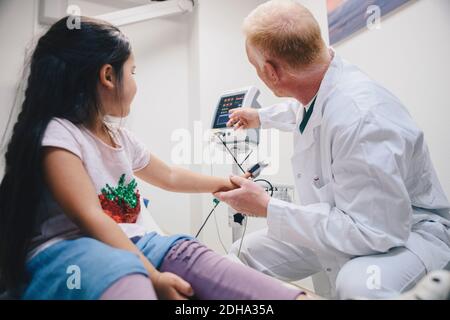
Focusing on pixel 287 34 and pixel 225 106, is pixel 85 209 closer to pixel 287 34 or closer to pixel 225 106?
pixel 287 34

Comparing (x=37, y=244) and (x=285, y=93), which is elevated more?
(x=285, y=93)

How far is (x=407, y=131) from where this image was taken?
956 millimetres

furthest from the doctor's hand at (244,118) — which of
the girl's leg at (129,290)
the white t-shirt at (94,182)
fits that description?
the girl's leg at (129,290)

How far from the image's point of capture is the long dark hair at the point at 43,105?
2.47 feet

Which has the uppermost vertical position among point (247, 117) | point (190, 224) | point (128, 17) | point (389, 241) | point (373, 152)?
point (128, 17)

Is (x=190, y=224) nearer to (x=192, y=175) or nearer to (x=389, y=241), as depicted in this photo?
(x=192, y=175)

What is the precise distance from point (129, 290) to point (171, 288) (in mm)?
140

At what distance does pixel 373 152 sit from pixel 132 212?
0.75m

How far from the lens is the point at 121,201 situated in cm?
93

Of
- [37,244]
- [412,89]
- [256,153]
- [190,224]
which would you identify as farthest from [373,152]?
[190,224]

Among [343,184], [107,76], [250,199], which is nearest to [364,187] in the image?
[343,184]

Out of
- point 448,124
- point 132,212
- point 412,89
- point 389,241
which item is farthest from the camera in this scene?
point 412,89

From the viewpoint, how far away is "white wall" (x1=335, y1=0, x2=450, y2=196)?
1.23m

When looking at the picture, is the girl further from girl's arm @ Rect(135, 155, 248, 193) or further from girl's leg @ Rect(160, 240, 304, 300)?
girl's arm @ Rect(135, 155, 248, 193)
